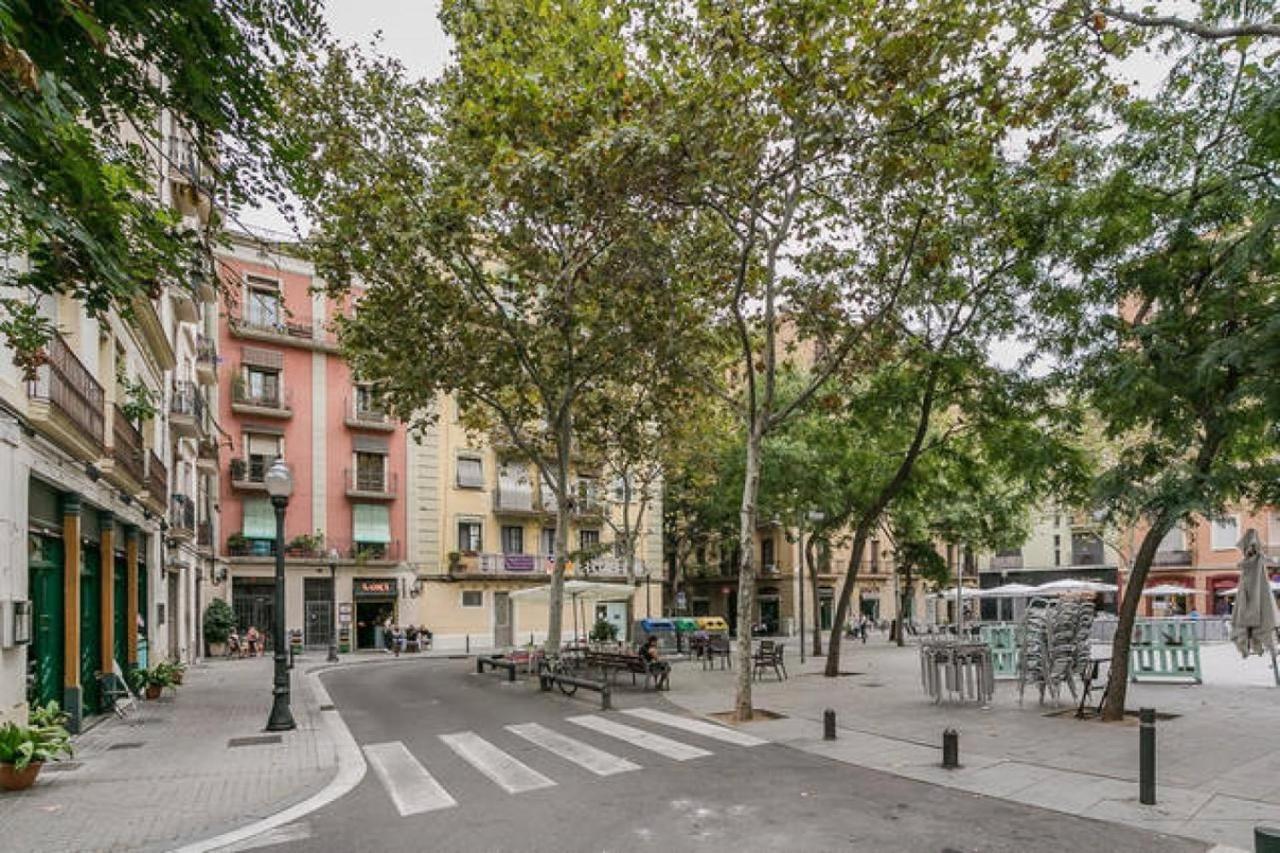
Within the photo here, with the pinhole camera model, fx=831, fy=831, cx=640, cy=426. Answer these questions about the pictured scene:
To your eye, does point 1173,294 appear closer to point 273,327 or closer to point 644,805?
point 644,805

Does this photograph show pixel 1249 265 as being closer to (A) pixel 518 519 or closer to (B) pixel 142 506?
(B) pixel 142 506

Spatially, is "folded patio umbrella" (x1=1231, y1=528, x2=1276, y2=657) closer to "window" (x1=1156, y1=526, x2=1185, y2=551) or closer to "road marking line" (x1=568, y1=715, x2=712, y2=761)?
"road marking line" (x1=568, y1=715, x2=712, y2=761)

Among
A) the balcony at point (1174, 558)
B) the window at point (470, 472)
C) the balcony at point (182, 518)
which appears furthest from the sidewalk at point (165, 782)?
the balcony at point (1174, 558)

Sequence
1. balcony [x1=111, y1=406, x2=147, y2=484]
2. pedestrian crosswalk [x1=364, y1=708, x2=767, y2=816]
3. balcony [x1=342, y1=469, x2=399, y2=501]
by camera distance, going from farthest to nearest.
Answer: balcony [x1=342, y1=469, x2=399, y2=501]
balcony [x1=111, y1=406, x2=147, y2=484]
pedestrian crosswalk [x1=364, y1=708, x2=767, y2=816]

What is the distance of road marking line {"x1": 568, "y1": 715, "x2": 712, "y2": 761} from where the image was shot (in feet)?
35.1

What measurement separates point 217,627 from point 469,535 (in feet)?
36.4

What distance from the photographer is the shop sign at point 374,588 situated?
34938 mm

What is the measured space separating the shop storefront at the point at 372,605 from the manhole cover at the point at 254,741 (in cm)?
2344

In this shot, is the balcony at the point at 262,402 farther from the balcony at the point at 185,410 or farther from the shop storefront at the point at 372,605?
the balcony at the point at 185,410

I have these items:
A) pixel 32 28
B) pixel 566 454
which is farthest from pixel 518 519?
pixel 32 28

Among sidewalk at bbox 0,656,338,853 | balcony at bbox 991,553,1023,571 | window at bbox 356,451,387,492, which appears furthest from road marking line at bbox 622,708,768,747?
balcony at bbox 991,553,1023,571

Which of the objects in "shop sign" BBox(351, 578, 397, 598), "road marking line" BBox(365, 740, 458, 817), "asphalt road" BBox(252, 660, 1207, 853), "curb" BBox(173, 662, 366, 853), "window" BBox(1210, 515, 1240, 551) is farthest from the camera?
"window" BBox(1210, 515, 1240, 551)

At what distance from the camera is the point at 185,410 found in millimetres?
23359

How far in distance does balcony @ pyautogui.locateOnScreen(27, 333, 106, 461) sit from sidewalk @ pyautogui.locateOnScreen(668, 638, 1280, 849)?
10.6 m
